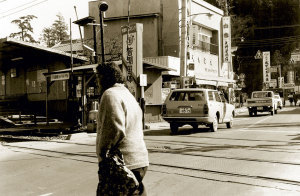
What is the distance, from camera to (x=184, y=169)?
24.3 ft

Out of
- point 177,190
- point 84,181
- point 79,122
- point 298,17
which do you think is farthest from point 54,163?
point 298,17

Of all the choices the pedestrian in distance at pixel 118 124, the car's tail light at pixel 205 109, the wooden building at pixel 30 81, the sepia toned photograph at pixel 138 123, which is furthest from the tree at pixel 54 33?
the pedestrian in distance at pixel 118 124

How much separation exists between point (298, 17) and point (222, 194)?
5525 cm

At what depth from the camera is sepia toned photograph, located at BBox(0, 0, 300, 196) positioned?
131 inches

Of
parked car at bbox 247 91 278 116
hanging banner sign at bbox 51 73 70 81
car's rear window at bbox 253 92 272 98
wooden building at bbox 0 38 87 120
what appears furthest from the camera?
car's rear window at bbox 253 92 272 98

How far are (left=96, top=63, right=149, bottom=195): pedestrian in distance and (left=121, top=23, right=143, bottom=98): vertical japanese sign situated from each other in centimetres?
1427

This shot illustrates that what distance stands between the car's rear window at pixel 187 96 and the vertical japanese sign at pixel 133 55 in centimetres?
294

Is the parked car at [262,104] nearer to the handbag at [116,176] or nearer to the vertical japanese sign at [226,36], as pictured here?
the vertical japanese sign at [226,36]

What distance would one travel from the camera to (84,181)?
21.5 feet

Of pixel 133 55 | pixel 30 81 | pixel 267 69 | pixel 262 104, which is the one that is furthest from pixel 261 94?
pixel 267 69

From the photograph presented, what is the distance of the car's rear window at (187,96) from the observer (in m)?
14.9

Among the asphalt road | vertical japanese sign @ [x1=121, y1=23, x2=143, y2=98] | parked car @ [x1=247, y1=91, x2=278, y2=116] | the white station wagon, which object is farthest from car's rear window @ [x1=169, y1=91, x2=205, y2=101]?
parked car @ [x1=247, y1=91, x2=278, y2=116]

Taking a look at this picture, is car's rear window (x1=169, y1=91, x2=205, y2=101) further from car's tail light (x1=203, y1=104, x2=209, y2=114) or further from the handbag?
the handbag

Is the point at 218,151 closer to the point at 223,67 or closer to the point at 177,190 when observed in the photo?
the point at 177,190
